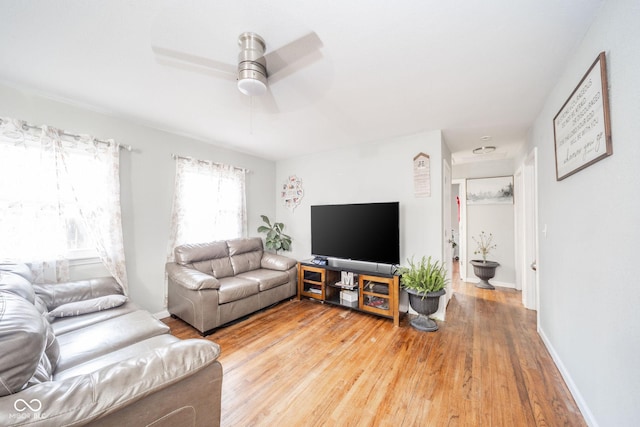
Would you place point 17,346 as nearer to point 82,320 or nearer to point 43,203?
point 82,320

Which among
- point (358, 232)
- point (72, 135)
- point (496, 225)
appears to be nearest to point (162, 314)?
point (72, 135)

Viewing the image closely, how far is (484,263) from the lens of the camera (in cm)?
422

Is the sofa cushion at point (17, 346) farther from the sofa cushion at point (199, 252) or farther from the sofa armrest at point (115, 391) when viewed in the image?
the sofa cushion at point (199, 252)

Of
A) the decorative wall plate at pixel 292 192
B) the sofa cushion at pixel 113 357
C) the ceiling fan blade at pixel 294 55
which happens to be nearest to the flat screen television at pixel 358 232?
the decorative wall plate at pixel 292 192

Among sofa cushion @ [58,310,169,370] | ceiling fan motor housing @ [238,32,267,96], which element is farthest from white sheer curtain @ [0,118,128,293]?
ceiling fan motor housing @ [238,32,267,96]

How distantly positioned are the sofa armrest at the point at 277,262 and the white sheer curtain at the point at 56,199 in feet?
5.72

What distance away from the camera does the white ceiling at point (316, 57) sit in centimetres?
129

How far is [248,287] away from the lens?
2.93 meters

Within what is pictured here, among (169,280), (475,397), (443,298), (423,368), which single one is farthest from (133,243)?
(443,298)

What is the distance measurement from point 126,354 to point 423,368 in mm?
2174

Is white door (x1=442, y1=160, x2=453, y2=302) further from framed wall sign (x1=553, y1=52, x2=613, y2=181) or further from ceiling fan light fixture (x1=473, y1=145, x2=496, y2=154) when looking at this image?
framed wall sign (x1=553, y1=52, x2=613, y2=181)

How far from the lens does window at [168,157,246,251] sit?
127 inches

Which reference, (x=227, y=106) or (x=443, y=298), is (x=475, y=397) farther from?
(x=227, y=106)

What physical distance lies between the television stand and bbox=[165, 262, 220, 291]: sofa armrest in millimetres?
1404
